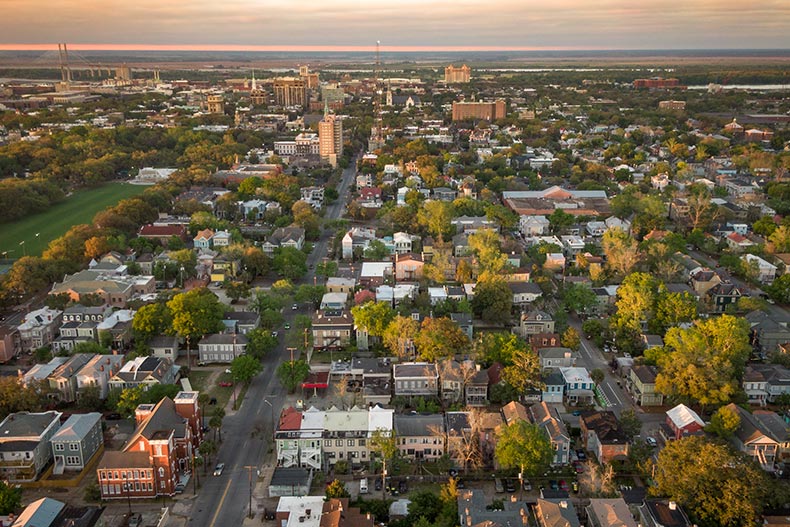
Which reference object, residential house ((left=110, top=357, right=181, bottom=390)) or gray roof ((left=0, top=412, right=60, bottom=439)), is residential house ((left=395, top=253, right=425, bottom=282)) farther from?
gray roof ((left=0, top=412, right=60, bottom=439))

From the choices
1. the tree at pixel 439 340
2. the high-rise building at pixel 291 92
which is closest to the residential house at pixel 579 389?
the tree at pixel 439 340

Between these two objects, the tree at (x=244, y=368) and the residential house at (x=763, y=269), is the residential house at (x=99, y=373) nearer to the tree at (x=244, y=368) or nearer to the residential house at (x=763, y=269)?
the tree at (x=244, y=368)

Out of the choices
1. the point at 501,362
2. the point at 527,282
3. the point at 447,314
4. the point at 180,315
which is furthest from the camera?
the point at 527,282

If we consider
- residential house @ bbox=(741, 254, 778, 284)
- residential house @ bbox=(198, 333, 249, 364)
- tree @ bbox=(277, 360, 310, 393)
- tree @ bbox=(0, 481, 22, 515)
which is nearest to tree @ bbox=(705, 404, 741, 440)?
Answer: tree @ bbox=(277, 360, 310, 393)

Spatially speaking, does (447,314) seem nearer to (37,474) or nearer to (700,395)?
(700,395)

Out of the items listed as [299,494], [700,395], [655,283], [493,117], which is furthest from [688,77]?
[299,494]

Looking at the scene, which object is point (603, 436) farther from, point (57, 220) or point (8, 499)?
point (57, 220)
